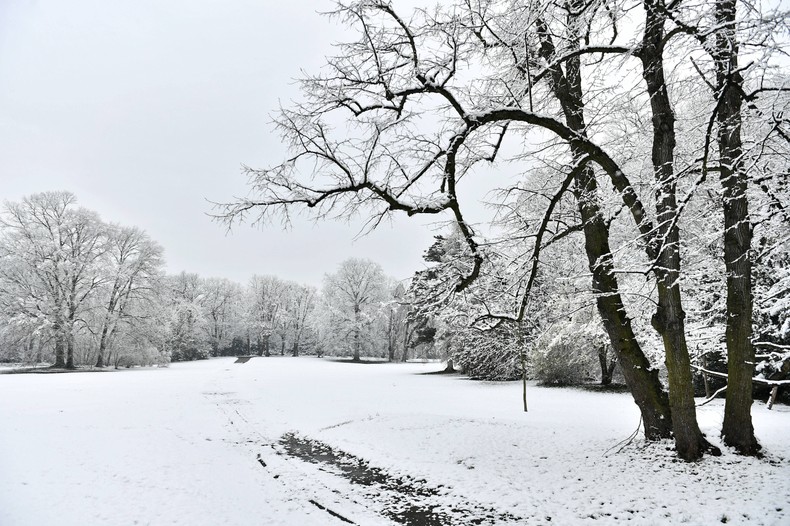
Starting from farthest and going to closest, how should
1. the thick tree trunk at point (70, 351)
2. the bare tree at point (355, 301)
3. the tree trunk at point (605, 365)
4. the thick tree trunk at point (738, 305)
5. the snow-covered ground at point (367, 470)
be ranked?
the bare tree at point (355, 301), the thick tree trunk at point (70, 351), the tree trunk at point (605, 365), the thick tree trunk at point (738, 305), the snow-covered ground at point (367, 470)

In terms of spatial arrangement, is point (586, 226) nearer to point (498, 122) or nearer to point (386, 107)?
point (498, 122)

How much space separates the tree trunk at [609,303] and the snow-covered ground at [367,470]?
597mm

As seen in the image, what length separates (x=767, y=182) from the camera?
563 cm

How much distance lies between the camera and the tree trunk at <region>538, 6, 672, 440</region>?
696 cm

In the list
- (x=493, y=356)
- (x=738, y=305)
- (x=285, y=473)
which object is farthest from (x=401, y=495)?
(x=493, y=356)

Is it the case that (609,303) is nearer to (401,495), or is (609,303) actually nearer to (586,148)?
(586,148)

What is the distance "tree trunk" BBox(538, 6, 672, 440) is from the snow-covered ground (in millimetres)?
597

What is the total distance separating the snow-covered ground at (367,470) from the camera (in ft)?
17.4

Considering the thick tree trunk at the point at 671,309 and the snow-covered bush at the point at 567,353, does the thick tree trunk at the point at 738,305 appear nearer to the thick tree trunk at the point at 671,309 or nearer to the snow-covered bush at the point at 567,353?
the thick tree trunk at the point at 671,309

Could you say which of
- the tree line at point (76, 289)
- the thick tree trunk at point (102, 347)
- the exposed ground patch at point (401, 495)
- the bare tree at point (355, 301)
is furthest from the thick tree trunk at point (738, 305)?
the bare tree at point (355, 301)

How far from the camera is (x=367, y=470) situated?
7551 mm

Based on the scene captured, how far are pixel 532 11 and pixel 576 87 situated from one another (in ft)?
8.30

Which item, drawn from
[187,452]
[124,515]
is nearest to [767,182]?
[124,515]

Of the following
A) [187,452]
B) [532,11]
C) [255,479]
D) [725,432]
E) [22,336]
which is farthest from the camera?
[22,336]
